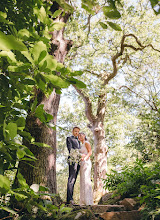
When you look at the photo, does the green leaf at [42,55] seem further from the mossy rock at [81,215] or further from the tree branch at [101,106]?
the tree branch at [101,106]

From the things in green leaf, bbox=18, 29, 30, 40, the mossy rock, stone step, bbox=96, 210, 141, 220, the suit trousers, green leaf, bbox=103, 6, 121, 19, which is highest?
green leaf, bbox=18, 29, 30, 40

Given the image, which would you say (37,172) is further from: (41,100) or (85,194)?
(85,194)

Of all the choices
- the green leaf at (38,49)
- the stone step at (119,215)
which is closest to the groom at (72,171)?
the stone step at (119,215)

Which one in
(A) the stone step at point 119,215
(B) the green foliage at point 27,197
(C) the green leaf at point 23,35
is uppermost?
(C) the green leaf at point 23,35

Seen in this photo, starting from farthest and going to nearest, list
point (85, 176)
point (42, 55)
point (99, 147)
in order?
point (99, 147) → point (85, 176) → point (42, 55)

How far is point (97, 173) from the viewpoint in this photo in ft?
39.9

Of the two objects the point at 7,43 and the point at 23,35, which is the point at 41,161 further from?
the point at 7,43

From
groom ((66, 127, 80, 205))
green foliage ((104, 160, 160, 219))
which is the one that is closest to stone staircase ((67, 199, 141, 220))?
green foliage ((104, 160, 160, 219))

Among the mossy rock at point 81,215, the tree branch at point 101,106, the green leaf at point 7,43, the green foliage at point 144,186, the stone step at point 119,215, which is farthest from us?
the tree branch at point 101,106

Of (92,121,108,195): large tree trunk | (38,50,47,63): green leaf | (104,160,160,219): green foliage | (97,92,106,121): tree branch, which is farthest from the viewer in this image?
(97,92,106,121): tree branch

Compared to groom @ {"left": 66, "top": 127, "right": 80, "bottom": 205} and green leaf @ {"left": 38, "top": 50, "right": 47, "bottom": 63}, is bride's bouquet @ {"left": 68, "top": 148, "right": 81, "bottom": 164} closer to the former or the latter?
groom @ {"left": 66, "top": 127, "right": 80, "bottom": 205}

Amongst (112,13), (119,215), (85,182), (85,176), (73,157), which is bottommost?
(119,215)

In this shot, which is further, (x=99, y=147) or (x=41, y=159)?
(x=99, y=147)

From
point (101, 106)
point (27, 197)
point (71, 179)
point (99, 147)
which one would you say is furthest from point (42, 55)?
point (101, 106)
